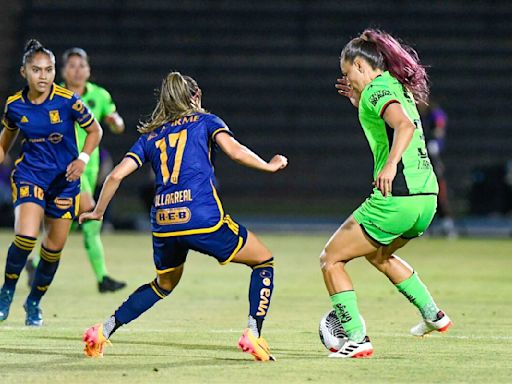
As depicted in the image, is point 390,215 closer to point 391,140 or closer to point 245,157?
point 391,140

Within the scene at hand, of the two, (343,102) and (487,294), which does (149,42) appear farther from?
(487,294)

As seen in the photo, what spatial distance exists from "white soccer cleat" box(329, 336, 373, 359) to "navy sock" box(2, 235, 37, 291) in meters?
2.81

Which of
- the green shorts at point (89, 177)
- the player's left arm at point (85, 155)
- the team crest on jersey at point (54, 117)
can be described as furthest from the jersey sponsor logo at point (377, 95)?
the green shorts at point (89, 177)

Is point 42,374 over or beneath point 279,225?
over

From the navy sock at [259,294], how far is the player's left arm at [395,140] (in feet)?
2.81

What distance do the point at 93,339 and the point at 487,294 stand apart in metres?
5.13

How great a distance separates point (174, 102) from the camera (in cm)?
711

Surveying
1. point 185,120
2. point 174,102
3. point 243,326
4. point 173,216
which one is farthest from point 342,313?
point 243,326

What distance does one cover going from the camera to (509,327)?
8.68 metres

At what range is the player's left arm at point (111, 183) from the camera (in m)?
6.89

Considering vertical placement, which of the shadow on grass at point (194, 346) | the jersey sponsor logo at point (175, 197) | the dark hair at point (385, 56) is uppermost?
the dark hair at point (385, 56)

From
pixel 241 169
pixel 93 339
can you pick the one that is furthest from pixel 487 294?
pixel 241 169

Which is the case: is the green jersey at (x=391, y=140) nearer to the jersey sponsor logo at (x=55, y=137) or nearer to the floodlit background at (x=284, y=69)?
the jersey sponsor logo at (x=55, y=137)

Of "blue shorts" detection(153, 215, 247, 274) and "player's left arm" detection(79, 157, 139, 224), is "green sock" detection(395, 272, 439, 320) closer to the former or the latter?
"blue shorts" detection(153, 215, 247, 274)
